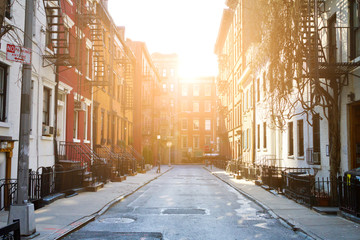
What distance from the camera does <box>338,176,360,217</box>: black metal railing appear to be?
9633 mm

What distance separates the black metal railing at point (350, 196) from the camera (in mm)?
9633

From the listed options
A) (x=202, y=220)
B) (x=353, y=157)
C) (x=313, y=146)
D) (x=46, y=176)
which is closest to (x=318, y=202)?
(x=353, y=157)

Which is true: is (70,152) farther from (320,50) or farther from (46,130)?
(320,50)

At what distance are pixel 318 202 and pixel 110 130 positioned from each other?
1923 centimetres

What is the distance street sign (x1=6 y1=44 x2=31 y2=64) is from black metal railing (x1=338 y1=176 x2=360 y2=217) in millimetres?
8256

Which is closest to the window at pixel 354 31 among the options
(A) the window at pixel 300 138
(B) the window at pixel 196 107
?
(A) the window at pixel 300 138

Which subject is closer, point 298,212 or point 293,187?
point 298,212

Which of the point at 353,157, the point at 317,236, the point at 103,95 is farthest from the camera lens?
the point at 103,95

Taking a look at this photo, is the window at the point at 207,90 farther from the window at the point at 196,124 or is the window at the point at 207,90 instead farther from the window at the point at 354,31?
the window at the point at 354,31

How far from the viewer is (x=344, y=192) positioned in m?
10.4

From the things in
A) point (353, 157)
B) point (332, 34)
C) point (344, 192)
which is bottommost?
point (344, 192)

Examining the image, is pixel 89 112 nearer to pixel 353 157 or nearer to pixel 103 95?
pixel 103 95

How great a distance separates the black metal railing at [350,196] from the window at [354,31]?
177 inches

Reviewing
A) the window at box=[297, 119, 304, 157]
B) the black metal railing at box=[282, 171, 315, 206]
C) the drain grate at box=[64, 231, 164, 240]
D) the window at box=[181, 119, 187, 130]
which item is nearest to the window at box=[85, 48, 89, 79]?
the window at box=[297, 119, 304, 157]
